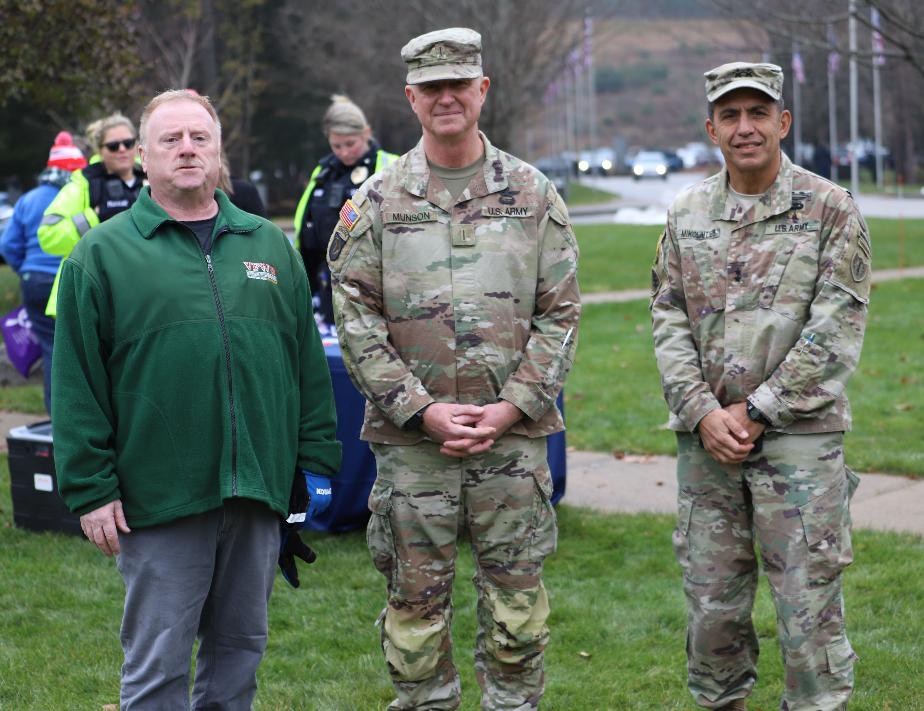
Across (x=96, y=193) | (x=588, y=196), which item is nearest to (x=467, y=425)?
(x=96, y=193)

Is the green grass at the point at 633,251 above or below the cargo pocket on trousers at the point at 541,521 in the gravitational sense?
below

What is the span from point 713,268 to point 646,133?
365 feet

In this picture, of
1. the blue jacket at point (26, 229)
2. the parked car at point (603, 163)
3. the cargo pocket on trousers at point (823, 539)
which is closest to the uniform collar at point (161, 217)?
the cargo pocket on trousers at point (823, 539)

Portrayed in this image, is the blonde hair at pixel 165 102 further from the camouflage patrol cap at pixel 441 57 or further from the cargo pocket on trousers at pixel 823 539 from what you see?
the cargo pocket on trousers at pixel 823 539

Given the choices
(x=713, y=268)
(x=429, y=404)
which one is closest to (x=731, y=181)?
(x=713, y=268)

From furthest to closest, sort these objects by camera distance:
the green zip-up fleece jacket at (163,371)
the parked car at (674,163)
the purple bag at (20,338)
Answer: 1. the parked car at (674,163)
2. the purple bag at (20,338)
3. the green zip-up fleece jacket at (163,371)

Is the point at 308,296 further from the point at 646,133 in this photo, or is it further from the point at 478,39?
the point at 646,133

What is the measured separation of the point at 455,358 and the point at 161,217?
1.03 metres

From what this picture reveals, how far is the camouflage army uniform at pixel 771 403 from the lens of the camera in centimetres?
382

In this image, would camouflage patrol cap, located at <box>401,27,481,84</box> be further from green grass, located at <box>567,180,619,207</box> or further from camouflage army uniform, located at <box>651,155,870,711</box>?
green grass, located at <box>567,180,619,207</box>

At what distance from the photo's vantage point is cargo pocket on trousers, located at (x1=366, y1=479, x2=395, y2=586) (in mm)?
3980

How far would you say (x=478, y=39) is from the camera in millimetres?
3988

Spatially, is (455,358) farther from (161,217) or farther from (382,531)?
(161,217)

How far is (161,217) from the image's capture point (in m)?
3.43
